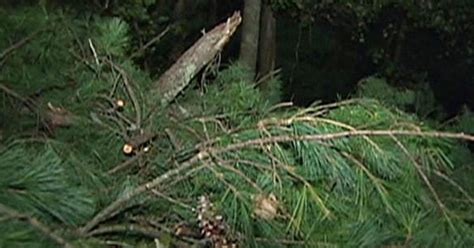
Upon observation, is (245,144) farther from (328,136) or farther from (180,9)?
(180,9)

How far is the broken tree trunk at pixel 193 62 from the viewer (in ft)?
6.61

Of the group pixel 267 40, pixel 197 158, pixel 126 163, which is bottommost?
pixel 267 40

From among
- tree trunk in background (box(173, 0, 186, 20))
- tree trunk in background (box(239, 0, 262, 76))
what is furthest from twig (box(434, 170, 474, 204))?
tree trunk in background (box(173, 0, 186, 20))

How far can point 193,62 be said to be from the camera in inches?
80.9

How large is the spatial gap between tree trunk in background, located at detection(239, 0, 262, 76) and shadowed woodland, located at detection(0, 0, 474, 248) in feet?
5.08

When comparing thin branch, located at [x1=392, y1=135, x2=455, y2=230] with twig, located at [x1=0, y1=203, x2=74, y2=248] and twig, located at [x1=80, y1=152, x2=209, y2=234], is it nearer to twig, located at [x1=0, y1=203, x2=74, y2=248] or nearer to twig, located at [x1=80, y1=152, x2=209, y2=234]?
twig, located at [x1=80, y1=152, x2=209, y2=234]

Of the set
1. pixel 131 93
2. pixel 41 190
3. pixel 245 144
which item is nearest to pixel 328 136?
pixel 245 144

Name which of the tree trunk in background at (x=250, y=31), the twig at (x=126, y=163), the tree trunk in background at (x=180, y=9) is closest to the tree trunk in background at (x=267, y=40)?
the tree trunk in background at (x=250, y=31)

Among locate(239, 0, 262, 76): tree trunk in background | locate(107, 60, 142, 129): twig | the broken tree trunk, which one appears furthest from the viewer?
locate(239, 0, 262, 76): tree trunk in background

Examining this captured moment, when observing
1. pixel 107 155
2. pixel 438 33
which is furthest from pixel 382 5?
pixel 107 155

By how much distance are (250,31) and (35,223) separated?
3.18 m

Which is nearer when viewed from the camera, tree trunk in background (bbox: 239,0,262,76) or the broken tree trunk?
the broken tree trunk

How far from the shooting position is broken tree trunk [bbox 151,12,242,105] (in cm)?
202

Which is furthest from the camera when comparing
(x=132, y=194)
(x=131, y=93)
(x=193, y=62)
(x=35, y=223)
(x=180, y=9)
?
(x=180, y=9)
